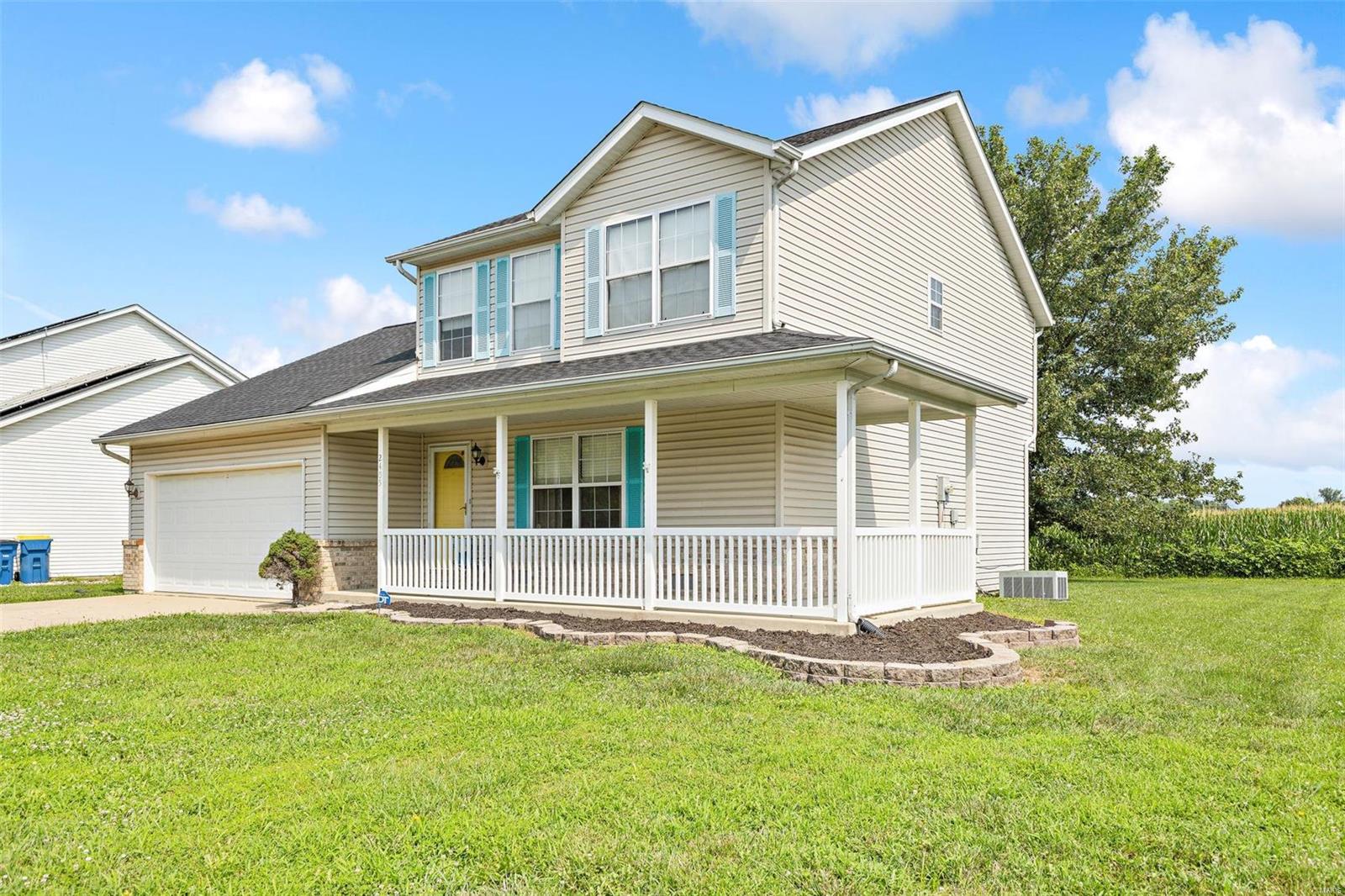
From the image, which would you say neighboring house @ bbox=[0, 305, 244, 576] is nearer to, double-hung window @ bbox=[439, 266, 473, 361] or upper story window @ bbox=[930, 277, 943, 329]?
double-hung window @ bbox=[439, 266, 473, 361]

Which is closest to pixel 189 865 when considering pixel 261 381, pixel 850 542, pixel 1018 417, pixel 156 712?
pixel 156 712

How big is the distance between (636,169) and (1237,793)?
431 inches

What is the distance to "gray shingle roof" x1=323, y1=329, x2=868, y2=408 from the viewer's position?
416 inches

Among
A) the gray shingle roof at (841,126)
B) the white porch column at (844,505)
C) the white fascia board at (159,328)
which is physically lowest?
the white porch column at (844,505)

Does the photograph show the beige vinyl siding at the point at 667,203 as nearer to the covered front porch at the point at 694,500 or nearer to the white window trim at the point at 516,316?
the white window trim at the point at 516,316

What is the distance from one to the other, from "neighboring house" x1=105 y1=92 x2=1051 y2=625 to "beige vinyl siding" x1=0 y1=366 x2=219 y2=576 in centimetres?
678

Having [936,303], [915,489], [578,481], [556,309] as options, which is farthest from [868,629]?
[936,303]

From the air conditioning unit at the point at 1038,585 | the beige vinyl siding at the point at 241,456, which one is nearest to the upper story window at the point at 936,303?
the air conditioning unit at the point at 1038,585

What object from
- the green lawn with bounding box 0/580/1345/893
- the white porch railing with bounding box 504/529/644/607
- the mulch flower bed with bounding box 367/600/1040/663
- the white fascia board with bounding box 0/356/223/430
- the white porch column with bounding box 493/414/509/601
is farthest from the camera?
the white fascia board with bounding box 0/356/223/430

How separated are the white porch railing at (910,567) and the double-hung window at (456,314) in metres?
7.86

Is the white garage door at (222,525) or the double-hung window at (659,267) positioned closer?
the double-hung window at (659,267)

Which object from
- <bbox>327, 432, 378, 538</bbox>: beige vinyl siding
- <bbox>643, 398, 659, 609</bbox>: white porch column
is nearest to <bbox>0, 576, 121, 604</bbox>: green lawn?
<bbox>327, 432, 378, 538</bbox>: beige vinyl siding

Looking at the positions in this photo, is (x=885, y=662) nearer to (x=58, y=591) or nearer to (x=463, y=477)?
(x=463, y=477)

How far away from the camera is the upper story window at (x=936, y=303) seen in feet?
52.4
